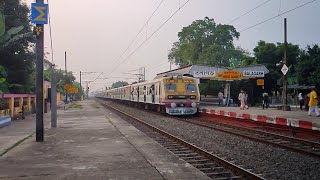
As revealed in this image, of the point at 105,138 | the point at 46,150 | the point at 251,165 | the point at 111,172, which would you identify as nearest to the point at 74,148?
the point at 46,150

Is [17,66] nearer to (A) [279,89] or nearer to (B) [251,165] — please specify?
(B) [251,165]

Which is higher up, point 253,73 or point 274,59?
point 274,59

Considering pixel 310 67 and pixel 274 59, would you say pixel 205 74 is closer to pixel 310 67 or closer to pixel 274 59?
pixel 310 67

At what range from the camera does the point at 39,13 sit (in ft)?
41.2

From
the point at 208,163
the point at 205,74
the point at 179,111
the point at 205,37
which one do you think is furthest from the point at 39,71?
the point at 205,37

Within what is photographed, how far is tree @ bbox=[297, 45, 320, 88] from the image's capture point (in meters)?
35.5

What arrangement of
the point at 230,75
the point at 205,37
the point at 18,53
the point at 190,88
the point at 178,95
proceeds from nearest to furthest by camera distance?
the point at 178,95 < the point at 190,88 < the point at 18,53 < the point at 230,75 < the point at 205,37

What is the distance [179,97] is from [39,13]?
46.9 ft

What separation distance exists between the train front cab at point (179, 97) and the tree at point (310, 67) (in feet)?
48.4

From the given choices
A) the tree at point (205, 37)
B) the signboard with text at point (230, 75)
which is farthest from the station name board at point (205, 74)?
the tree at point (205, 37)

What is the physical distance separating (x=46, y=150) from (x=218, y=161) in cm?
465

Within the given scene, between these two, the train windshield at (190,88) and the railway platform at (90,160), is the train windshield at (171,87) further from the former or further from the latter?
the railway platform at (90,160)

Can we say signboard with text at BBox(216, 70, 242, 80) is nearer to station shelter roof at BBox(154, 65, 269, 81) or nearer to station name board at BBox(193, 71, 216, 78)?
station shelter roof at BBox(154, 65, 269, 81)

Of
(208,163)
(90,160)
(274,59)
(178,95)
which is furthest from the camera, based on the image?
(274,59)
